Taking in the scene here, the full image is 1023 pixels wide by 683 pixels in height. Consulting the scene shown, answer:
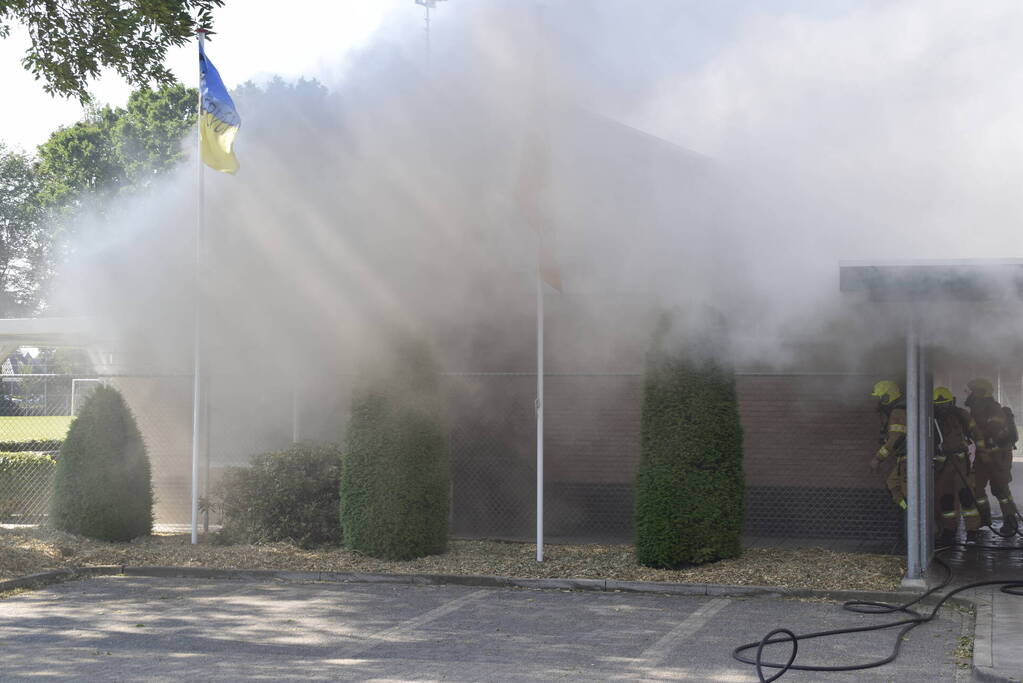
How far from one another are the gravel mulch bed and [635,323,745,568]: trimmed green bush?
0.72 feet

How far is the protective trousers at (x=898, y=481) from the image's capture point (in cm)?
991

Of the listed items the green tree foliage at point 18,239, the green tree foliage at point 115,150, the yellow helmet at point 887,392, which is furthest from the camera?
the green tree foliage at point 18,239

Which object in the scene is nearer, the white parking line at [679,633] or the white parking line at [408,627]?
the white parking line at [679,633]

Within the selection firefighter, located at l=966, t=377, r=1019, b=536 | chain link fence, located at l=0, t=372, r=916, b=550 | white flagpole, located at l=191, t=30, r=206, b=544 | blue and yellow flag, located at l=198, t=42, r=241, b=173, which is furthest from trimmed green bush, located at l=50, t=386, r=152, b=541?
firefighter, located at l=966, t=377, r=1019, b=536

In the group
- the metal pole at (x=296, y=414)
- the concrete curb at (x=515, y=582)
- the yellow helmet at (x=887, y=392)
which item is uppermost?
the yellow helmet at (x=887, y=392)

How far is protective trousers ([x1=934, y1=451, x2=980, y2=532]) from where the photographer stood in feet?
35.3

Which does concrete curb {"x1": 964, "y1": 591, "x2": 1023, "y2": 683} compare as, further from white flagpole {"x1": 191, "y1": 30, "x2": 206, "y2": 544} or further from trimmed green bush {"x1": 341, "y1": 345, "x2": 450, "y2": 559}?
white flagpole {"x1": 191, "y1": 30, "x2": 206, "y2": 544}

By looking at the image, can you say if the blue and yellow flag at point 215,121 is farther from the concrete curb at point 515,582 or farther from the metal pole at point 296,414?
the concrete curb at point 515,582

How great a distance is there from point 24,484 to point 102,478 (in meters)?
2.94

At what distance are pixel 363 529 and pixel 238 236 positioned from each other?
148 inches

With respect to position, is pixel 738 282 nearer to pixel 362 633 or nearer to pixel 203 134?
pixel 362 633

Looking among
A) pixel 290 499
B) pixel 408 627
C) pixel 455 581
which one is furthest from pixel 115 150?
pixel 408 627

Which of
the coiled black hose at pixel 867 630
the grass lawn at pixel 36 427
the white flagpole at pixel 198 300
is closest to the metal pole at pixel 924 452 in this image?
the coiled black hose at pixel 867 630

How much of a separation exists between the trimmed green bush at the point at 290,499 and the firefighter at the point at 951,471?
6088 mm
